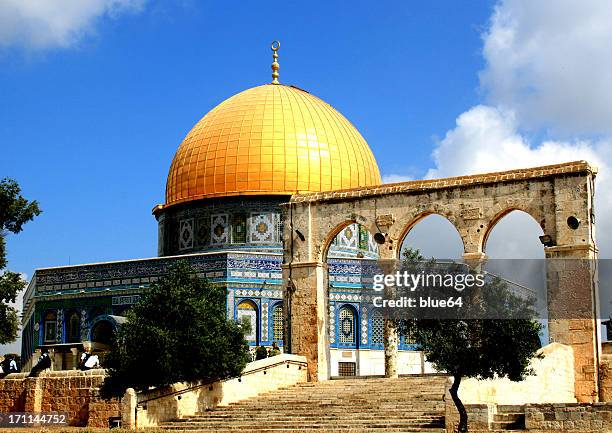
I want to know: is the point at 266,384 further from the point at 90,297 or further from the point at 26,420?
the point at 90,297

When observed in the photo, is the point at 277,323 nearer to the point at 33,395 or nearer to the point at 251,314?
the point at 251,314

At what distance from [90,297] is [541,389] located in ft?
63.6

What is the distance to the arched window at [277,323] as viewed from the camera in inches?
1280

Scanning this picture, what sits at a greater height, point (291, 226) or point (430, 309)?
point (291, 226)

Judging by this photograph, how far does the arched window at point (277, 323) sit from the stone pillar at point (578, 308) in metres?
13.0

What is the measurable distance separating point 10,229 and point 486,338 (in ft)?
43.9

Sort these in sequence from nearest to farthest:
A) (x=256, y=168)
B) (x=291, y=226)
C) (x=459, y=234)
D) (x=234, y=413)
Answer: (x=234, y=413) → (x=459, y=234) → (x=291, y=226) → (x=256, y=168)

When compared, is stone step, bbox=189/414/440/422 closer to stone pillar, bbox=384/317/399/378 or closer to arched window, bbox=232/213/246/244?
stone pillar, bbox=384/317/399/378

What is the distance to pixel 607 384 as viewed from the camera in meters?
20.6

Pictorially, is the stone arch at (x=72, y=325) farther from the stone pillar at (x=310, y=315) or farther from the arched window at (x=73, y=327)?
the stone pillar at (x=310, y=315)

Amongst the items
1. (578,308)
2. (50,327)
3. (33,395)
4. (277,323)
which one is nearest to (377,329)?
(277,323)

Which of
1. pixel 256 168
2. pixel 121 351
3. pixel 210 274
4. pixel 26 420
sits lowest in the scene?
pixel 26 420

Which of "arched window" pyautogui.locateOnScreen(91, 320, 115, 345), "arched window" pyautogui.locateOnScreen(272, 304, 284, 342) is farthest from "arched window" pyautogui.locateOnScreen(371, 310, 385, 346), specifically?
"arched window" pyautogui.locateOnScreen(91, 320, 115, 345)

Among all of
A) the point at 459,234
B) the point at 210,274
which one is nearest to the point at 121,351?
the point at 459,234
